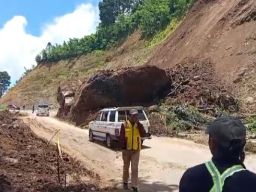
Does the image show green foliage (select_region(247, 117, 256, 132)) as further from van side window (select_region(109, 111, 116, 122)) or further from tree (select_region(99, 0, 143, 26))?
tree (select_region(99, 0, 143, 26))

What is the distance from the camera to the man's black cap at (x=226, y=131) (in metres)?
3.29

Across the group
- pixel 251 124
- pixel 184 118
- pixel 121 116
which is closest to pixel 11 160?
pixel 121 116

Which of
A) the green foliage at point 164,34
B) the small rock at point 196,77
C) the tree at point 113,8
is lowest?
the small rock at point 196,77

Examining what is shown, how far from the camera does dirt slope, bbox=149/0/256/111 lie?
1403 inches

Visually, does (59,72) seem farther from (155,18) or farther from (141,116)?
(141,116)

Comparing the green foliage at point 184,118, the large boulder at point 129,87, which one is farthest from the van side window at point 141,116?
the large boulder at point 129,87

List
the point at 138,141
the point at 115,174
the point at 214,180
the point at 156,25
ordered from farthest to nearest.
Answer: the point at 156,25 < the point at 115,174 < the point at 138,141 < the point at 214,180

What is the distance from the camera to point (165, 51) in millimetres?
51375

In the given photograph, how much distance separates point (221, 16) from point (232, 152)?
43697mm

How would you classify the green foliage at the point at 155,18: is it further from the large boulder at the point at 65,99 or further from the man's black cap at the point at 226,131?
the man's black cap at the point at 226,131

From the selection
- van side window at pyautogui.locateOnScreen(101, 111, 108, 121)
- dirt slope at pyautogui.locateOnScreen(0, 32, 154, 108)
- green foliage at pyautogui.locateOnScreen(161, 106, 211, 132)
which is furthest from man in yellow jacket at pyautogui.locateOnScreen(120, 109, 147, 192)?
dirt slope at pyautogui.locateOnScreen(0, 32, 154, 108)

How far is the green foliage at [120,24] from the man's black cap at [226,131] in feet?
199

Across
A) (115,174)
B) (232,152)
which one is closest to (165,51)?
(115,174)

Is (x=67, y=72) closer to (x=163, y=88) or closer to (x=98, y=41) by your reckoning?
(x=98, y=41)
